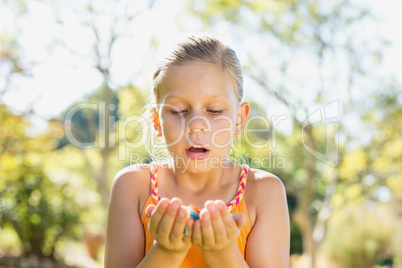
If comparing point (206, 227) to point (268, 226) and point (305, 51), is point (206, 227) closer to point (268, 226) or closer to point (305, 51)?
point (268, 226)

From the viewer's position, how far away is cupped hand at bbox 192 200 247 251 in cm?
129

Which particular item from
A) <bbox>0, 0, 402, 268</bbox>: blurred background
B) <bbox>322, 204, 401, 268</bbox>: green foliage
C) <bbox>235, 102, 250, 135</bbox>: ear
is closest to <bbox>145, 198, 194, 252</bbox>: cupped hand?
<bbox>235, 102, 250, 135</bbox>: ear

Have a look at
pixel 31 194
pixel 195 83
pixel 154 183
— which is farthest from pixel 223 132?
pixel 31 194

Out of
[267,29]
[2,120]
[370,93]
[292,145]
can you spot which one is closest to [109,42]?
[2,120]

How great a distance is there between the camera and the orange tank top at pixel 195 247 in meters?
1.74

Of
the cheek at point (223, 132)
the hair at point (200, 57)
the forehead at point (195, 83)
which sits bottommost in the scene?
the cheek at point (223, 132)

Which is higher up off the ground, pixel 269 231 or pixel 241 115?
pixel 241 115

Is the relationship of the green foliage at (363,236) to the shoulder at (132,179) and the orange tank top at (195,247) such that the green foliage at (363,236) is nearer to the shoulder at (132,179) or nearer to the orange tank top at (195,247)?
the orange tank top at (195,247)

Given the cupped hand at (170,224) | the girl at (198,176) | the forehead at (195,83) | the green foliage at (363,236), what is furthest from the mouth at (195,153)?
the green foliage at (363,236)

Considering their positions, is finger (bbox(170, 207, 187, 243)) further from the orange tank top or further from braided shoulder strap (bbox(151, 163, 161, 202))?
braided shoulder strap (bbox(151, 163, 161, 202))

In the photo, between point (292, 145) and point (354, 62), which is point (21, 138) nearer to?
point (292, 145)

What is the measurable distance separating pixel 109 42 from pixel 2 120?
3.25 m

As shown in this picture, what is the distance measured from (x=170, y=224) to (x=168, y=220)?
1cm

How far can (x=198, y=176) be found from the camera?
196 centimetres
